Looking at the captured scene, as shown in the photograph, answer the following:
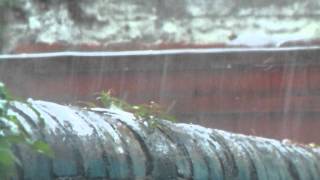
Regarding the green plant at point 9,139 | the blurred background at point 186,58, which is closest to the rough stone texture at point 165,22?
the blurred background at point 186,58

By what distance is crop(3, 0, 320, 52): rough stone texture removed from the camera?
8625mm

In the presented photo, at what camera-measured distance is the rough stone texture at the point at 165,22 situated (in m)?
8.62

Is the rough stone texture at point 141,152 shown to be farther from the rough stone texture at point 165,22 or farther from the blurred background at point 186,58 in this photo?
the rough stone texture at point 165,22

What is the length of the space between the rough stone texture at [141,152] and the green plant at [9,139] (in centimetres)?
11

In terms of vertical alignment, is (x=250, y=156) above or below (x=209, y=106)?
above

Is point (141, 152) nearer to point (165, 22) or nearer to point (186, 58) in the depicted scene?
point (186, 58)

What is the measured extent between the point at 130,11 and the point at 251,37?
1.20m

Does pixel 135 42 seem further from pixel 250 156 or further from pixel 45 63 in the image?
pixel 250 156

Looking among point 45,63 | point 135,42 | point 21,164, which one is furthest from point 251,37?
point 21,164

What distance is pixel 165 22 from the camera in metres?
8.86

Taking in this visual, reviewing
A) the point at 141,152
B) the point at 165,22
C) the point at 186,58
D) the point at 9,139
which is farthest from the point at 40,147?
the point at 165,22

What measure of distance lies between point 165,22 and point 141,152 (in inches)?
262

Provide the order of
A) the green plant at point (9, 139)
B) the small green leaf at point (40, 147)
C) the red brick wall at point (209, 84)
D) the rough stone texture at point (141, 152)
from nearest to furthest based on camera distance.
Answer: the green plant at point (9, 139) → the small green leaf at point (40, 147) → the rough stone texture at point (141, 152) → the red brick wall at point (209, 84)

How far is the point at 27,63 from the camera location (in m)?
8.47
